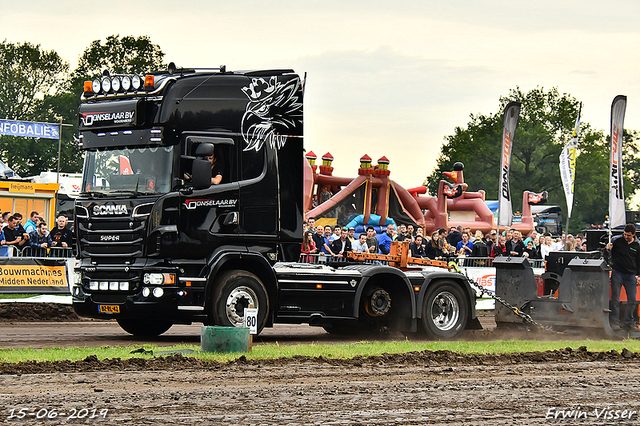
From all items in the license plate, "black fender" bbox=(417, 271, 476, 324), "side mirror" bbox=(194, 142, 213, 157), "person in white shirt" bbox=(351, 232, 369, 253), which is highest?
"side mirror" bbox=(194, 142, 213, 157)

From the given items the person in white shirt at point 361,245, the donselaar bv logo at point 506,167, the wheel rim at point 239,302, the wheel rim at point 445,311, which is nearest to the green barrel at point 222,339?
the wheel rim at point 239,302

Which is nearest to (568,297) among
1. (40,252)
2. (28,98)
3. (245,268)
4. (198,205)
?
(245,268)

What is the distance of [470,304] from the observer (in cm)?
1539

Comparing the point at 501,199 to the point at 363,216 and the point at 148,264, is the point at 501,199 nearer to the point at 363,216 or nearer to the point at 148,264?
the point at 363,216

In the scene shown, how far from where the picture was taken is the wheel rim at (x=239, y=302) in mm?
13000

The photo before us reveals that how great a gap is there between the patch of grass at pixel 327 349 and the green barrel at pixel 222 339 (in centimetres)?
13

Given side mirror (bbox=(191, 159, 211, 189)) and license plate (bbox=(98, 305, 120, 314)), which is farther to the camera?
license plate (bbox=(98, 305, 120, 314))

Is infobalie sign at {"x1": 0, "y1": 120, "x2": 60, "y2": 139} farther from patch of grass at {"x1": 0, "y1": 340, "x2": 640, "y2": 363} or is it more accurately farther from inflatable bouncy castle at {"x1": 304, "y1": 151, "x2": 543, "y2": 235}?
patch of grass at {"x1": 0, "y1": 340, "x2": 640, "y2": 363}

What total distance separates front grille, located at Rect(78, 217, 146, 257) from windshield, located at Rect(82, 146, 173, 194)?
46 cm

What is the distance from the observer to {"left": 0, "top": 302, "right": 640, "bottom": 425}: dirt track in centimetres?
730

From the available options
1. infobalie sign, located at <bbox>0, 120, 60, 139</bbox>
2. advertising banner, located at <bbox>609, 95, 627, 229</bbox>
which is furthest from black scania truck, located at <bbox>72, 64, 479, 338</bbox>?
infobalie sign, located at <bbox>0, 120, 60, 139</bbox>

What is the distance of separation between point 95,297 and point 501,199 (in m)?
17.5

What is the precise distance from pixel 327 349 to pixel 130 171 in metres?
3.81

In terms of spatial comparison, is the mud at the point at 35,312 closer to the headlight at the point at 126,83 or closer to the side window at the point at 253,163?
the headlight at the point at 126,83
